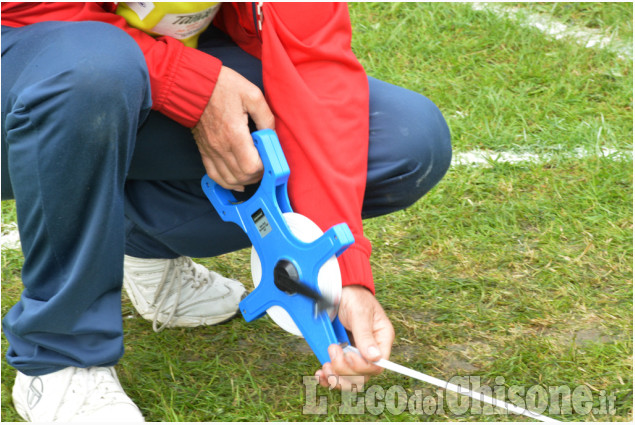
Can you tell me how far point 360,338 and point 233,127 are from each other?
424 mm

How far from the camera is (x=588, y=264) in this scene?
1973 mm

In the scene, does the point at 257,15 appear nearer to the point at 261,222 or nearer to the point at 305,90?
the point at 305,90

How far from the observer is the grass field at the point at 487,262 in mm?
1570

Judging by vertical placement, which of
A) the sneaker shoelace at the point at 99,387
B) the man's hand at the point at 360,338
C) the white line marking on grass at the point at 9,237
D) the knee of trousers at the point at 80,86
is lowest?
the white line marking on grass at the point at 9,237

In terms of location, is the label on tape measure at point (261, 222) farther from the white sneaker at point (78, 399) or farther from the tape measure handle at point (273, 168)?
the white sneaker at point (78, 399)

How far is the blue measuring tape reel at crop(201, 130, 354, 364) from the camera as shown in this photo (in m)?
1.29

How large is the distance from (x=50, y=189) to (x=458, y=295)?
1.00m

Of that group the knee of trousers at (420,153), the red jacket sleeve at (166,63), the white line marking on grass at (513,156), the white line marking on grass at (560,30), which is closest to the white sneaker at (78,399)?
the red jacket sleeve at (166,63)

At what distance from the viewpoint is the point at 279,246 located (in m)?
1.36

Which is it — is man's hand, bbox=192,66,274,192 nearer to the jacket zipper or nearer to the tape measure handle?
the tape measure handle

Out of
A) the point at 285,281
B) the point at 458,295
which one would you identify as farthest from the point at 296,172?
the point at 458,295

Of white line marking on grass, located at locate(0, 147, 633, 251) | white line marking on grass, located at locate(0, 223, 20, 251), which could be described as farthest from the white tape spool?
white line marking on grass, located at locate(0, 147, 633, 251)

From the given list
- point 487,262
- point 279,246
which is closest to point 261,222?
point 279,246

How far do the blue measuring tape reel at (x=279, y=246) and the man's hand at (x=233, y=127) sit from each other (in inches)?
1.1
